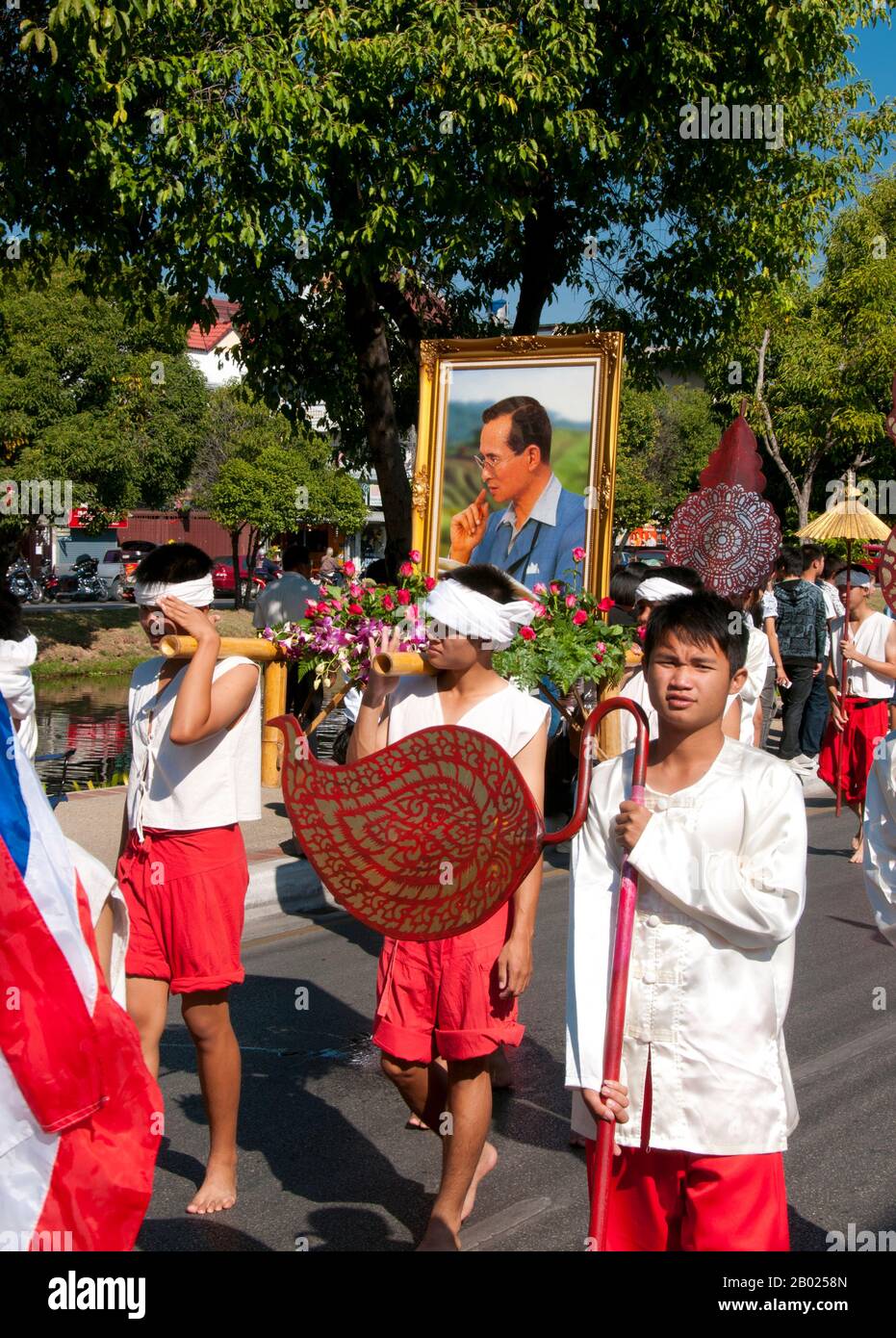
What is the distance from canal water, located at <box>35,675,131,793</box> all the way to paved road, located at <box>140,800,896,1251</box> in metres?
5.00

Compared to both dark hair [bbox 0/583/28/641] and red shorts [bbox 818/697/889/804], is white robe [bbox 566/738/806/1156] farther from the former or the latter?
red shorts [bbox 818/697/889/804]

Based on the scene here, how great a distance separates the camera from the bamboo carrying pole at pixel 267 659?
13.8 feet

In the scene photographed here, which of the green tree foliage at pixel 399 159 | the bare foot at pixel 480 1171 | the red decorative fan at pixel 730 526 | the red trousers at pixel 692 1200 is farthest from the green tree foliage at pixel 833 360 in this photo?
the red trousers at pixel 692 1200

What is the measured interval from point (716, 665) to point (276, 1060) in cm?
327

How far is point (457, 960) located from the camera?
386cm

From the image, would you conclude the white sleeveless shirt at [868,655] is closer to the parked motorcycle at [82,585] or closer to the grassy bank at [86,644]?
the grassy bank at [86,644]

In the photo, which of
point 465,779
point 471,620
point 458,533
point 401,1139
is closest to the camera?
point 465,779

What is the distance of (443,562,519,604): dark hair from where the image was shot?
4.18 meters

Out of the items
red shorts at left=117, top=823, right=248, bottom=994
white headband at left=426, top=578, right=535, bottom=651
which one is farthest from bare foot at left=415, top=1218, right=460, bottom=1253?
white headband at left=426, top=578, right=535, bottom=651

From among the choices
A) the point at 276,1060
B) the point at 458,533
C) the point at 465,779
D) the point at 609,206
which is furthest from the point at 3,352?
the point at 465,779

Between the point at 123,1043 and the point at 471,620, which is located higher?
the point at 471,620
